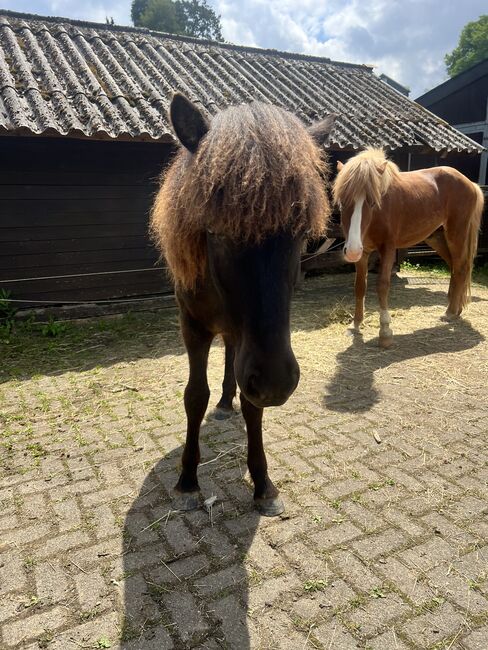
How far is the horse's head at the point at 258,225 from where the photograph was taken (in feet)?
5.13

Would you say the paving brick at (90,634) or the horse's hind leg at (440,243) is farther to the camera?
the horse's hind leg at (440,243)

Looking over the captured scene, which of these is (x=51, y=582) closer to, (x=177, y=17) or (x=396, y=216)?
(x=396, y=216)

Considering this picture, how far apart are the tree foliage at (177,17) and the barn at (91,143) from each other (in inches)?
1332

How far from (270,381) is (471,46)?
5410cm

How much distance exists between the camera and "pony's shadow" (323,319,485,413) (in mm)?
3781

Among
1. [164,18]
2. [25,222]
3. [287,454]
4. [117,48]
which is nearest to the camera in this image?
[287,454]

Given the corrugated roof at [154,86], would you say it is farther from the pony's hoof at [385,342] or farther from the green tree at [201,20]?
the green tree at [201,20]

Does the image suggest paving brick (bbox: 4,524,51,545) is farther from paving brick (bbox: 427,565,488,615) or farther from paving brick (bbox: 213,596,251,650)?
paving brick (bbox: 427,565,488,615)

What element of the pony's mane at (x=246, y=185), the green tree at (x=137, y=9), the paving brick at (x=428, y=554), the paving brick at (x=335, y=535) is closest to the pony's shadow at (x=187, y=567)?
the paving brick at (x=335, y=535)

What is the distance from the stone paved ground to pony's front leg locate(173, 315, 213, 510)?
98 millimetres

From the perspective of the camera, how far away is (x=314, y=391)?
12.9 feet

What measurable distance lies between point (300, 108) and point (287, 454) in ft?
22.3

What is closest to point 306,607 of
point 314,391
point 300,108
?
point 314,391

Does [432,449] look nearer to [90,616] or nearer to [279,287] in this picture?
[279,287]
